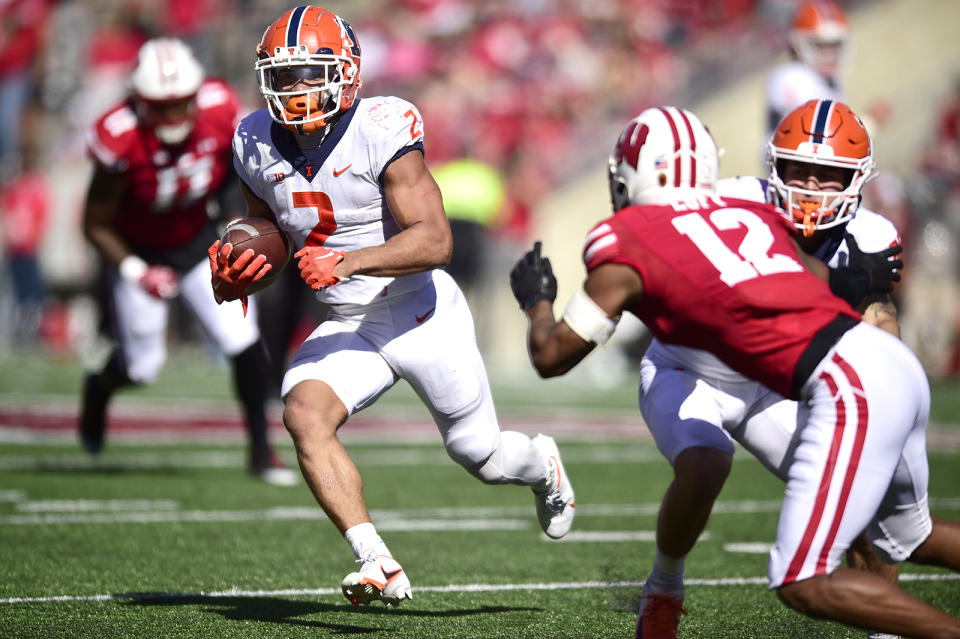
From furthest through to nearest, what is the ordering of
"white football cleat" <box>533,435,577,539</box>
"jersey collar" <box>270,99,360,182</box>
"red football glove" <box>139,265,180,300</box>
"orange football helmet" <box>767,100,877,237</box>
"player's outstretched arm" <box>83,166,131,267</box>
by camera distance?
1. "player's outstretched arm" <box>83,166,131,267</box>
2. "red football glove" <box>139,265,180,300</box>
3. "white football cleat" <box>533,435,577,539</box>
4. "jersey collar" <box>270,99,360,182</box>
5. "orange football helmet" <box>767,100,877,237</box>

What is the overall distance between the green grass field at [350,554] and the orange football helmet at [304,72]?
5.08 feet

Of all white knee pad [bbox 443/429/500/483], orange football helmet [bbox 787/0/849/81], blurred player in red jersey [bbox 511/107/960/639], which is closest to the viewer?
blurred player in red jersey [bbox 511/107/960/639]

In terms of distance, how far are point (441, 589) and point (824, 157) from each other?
6.28 ft

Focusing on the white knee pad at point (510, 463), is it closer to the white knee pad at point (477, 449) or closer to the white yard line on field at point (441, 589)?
the white knee pad at point (477, 449)

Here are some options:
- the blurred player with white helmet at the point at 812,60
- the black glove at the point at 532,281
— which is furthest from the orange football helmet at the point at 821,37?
the black glove at the point at 532,281

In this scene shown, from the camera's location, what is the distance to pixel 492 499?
6645 mm

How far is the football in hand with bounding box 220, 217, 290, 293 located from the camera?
13.3 feet

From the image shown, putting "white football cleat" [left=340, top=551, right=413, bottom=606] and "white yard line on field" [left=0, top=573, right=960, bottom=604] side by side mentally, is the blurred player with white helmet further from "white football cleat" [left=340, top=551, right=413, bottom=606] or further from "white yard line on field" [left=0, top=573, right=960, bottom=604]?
"white football cleat" [left=340, top=551, right=413, bottom=606]

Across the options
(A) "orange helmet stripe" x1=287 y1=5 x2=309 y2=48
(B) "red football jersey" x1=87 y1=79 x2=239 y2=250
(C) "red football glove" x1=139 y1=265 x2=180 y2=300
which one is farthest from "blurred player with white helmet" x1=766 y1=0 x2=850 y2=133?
(A) "orange helmet stripe" x1=287 y1=5 x2=309 y2=48

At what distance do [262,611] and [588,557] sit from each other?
1499mm

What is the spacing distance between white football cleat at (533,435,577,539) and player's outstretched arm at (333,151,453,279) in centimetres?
90

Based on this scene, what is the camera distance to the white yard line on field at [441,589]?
4.20 m

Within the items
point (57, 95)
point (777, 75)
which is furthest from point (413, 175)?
point (57, 95)

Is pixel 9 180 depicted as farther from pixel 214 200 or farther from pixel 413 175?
pixel 413 175
